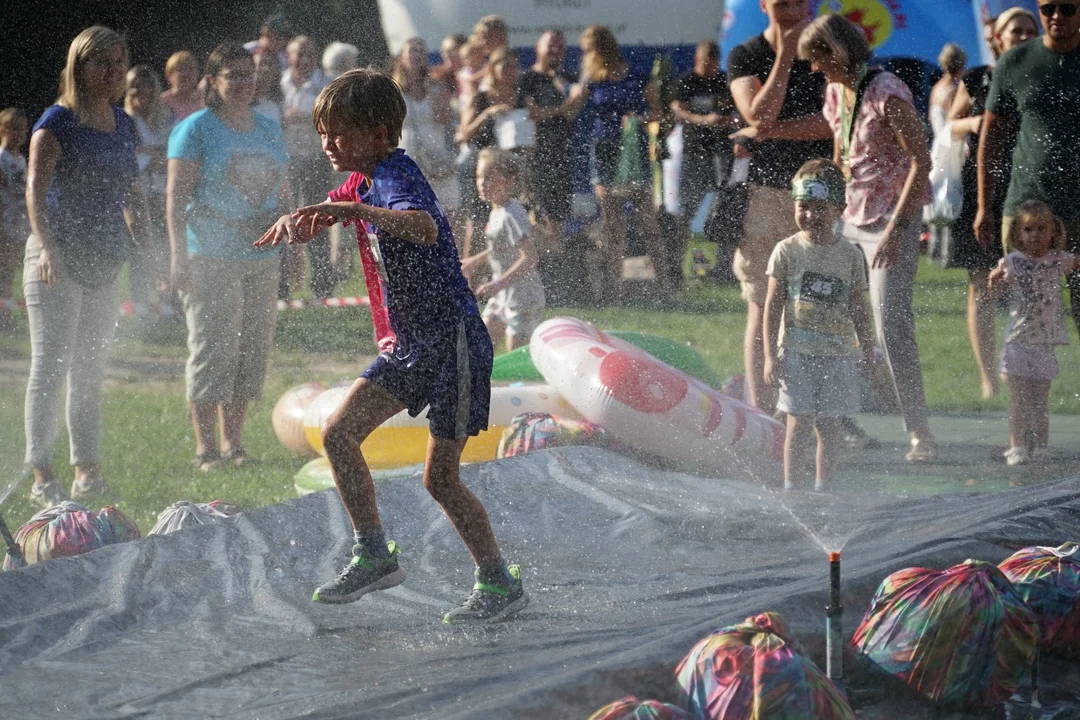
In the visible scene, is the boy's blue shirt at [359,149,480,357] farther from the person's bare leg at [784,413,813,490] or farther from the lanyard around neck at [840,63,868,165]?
the lanyard around neck at [840,63,868,165]

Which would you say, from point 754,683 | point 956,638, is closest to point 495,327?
point 956,638

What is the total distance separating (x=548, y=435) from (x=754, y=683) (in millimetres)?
2989

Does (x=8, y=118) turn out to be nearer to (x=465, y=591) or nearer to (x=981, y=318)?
(x=981, y=318)

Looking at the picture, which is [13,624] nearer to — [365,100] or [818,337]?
[365,100]

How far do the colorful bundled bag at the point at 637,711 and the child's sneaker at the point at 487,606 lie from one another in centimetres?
86

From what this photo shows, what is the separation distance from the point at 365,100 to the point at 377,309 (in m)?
0.55

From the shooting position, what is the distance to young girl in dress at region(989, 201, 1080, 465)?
237 inches

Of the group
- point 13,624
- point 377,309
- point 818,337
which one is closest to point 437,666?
point 377,309

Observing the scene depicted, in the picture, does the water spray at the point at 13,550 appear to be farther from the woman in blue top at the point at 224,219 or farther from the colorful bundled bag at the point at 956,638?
the colorful bundled bag at the point at 956,638

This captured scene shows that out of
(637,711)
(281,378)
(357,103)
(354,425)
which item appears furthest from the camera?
(281,378)

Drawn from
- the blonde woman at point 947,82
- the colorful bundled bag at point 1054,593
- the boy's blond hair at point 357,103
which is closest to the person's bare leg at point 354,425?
the boy's blond hair at point 357,103

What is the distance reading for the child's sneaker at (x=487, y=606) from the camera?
3.62 meters

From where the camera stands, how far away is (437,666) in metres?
3.26

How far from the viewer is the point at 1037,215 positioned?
596 centimetres
